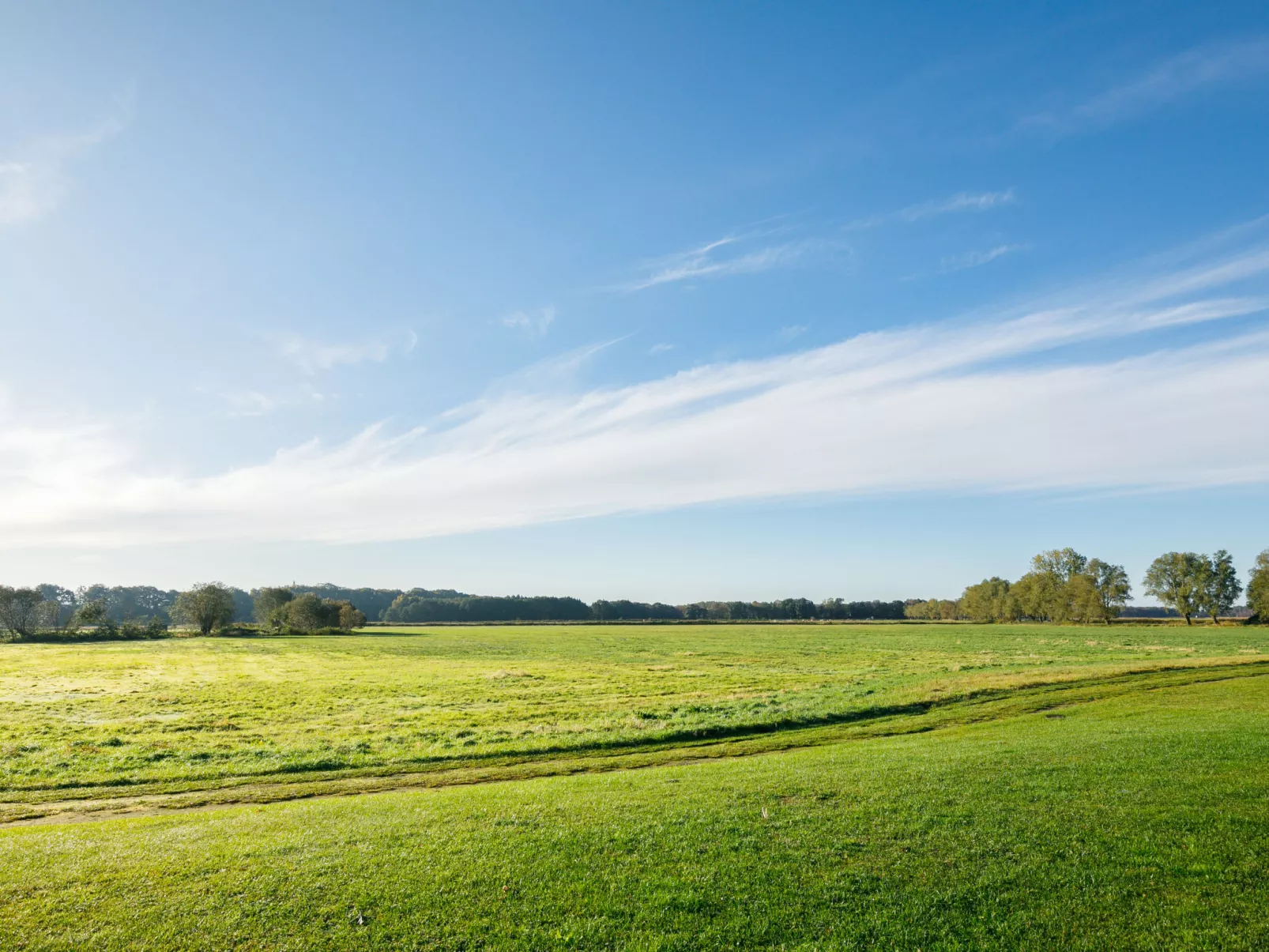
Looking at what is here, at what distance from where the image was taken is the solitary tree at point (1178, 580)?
147 meters

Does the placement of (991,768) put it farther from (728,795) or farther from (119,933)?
(119,933)

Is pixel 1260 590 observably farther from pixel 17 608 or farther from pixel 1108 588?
pixel 17 608

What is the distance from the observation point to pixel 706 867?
37.2 feet

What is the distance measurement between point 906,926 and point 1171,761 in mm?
12708

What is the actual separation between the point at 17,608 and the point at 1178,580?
24751 cm

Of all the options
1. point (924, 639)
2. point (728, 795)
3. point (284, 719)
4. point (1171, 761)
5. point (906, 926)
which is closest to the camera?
point (906, 926)

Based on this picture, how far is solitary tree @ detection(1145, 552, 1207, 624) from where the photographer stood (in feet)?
483

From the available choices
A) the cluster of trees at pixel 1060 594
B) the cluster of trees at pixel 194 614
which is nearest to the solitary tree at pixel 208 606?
the cluster of trees at pixel 194 614

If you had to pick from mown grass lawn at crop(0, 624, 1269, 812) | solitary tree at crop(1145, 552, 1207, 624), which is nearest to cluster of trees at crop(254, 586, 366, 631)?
mown grass lawn at crop(0, 624, 1269, 812)

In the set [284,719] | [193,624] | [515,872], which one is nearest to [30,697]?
[284,719]

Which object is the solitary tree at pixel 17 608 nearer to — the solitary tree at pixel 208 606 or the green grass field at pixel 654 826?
the solitary tree at pixel 208 606

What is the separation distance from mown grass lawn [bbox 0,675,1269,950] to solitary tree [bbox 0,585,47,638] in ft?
506

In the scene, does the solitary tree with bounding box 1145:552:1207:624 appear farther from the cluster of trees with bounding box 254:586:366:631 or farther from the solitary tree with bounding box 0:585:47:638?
the solitary tree with bounding box 0:585:47:638

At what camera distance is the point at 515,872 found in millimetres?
11203
